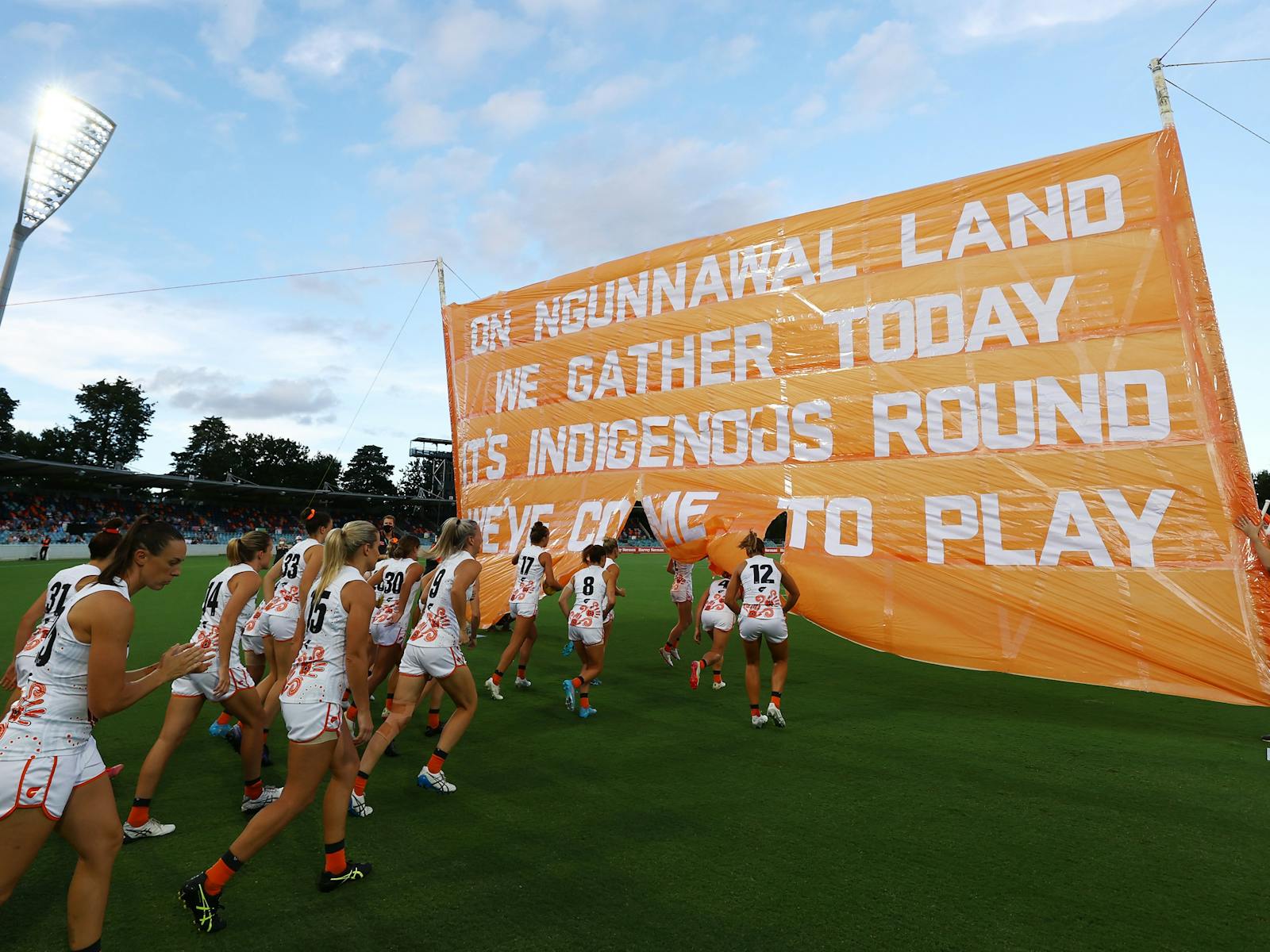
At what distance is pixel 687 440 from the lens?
11.0 m

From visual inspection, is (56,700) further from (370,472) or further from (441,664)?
(370,472)

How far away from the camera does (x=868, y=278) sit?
962 centimetres

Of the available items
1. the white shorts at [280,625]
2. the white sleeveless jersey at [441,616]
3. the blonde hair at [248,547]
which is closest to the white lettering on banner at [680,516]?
the white sleeveless jersey at [441,616]

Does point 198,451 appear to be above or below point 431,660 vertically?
above

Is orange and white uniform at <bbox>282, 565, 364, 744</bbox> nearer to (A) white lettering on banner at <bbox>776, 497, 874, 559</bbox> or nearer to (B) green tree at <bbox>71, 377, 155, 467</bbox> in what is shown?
(A) white lettering on banner at <bbox>776, 497, 874, 559</bbox>

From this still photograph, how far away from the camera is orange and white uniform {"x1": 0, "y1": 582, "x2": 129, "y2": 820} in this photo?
275 cm

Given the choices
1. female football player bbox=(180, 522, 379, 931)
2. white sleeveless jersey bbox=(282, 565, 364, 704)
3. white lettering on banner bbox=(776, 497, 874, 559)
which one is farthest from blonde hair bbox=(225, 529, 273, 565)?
white lettering on banner bbox=(776, 497, 874, 559)

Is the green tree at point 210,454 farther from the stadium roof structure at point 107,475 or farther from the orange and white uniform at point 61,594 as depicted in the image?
the orange and white uniform at point 61,594

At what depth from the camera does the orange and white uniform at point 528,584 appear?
363 inches

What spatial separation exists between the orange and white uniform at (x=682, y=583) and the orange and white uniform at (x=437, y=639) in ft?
21.3

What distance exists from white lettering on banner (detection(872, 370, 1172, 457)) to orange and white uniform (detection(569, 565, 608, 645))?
4.13 meters

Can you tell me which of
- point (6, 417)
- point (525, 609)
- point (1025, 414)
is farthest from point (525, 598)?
point (6, 417)

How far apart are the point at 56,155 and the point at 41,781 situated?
13.6 metres

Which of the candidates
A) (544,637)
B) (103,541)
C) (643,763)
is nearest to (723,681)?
(643,763)
